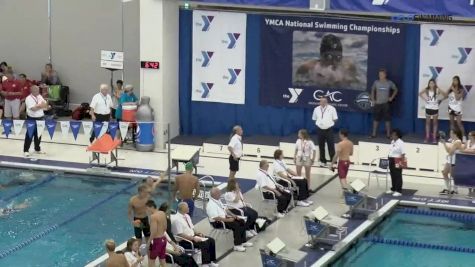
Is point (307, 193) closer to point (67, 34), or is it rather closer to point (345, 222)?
point (345, 222)

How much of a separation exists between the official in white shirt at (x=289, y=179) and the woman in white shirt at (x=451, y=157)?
2.74m

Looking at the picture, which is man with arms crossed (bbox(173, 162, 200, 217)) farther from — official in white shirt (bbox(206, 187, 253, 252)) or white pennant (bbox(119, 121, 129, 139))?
white pennant (bbox(119, 121, 129, 139))

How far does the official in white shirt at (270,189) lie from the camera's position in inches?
787

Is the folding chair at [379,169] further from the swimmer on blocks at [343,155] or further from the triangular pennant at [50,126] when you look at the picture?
the triangular pennant at [50,126]

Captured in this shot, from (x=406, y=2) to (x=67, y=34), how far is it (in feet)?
29.9

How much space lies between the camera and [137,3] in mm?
26641

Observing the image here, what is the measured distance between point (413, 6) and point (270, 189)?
17.5 ft

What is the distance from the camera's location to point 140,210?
694 inches

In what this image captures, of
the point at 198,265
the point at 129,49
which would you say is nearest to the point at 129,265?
the point at 198,265

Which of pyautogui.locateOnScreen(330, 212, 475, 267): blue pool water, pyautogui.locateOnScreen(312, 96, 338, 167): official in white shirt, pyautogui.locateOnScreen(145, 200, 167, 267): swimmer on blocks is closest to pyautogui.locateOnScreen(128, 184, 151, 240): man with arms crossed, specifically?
pyautogui.locateOnScreen(145, 200, 167, 267): swimmer on blocks

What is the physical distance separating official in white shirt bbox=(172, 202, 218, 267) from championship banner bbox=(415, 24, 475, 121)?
27.7 feet

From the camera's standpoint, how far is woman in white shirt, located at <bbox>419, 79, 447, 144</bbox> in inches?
928

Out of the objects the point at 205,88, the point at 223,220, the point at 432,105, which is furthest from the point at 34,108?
the point at 432,105

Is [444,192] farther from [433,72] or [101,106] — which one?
[101,106]
